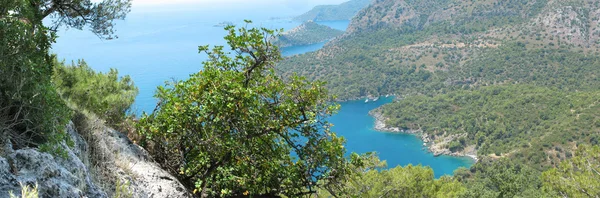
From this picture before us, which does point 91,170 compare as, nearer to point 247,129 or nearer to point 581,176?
point 247,129

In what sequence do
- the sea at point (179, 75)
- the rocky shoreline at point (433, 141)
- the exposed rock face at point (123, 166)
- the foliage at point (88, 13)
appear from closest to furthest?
1. the exposed rock face at point (123, 166)
2. the foliage at point (88, 13)
3. the sea at point (179, 75)
4. the rocky shoreline at point (433, 141)

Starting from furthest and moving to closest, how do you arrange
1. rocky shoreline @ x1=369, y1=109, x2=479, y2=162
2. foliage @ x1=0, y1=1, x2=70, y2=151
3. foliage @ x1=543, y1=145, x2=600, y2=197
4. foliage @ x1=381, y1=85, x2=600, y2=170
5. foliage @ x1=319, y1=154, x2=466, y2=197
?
rocky shoreline @ x1=369, y1=109, x2=479, y2=162 < foliage @ x1=381, y1=85, x2=600, y2=170 < foliage @ x1=319, y1=154, x2=466, y2=197 < foliage @ x1=543, y1=145, x2=600, y2=197 < foliage @ x1=0, y1=1, x2=70, y2=151

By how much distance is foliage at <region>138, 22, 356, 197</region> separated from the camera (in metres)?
5.36

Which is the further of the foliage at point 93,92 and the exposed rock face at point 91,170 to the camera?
the foliage at point 93,92

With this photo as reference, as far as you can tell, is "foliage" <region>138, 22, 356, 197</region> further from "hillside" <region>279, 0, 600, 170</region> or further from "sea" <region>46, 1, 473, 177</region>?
"hillside" <region>279, 0, 600, 170</region>

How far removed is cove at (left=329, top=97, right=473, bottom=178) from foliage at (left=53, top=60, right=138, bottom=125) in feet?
192

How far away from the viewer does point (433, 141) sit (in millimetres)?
83750

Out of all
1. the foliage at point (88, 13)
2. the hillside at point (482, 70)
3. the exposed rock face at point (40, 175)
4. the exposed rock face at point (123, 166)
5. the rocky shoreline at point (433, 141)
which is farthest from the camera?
the rocky shoreline at point (433, 141)

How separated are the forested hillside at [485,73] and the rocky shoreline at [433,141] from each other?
58 centimetres

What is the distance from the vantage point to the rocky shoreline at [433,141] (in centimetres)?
7738

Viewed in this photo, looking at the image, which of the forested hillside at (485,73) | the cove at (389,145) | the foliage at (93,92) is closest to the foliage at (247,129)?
the foliage at (93,92)

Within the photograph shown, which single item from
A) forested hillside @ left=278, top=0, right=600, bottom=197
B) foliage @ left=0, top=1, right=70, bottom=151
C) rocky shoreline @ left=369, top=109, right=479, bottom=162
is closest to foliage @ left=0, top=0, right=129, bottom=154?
foliage @ left=0, top=1, right=70, bottom=151

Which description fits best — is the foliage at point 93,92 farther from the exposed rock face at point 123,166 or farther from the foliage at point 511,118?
the foliage at point 511,118

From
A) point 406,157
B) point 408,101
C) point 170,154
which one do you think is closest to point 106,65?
point 406,157
